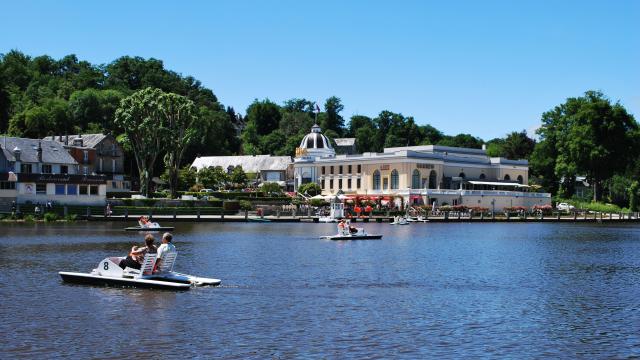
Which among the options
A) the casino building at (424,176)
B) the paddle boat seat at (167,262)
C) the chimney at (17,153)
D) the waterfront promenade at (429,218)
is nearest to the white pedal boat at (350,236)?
the paddle boat seat at (167,262)

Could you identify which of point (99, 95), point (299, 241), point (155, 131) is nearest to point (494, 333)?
point (299, 241)

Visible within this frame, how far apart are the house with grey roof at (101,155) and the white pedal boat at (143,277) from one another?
284 ft

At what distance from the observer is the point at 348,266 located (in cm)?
4203

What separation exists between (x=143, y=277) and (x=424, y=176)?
356ft

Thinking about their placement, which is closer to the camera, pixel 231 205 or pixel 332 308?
pixel 332 308

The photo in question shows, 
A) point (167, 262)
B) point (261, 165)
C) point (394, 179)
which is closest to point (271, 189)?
point (394, 179)

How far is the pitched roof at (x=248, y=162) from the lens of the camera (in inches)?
6417

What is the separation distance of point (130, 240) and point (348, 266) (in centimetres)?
2221

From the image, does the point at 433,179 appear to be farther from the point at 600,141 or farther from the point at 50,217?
the point at 50,217

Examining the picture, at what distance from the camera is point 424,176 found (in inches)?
5404

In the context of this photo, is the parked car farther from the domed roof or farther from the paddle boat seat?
the paddle boat seat

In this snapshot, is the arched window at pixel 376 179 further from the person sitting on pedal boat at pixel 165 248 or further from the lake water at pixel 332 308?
the person sitting on pedal boat at pixel 165 248

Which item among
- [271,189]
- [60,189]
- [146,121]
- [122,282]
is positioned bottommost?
[122,282]

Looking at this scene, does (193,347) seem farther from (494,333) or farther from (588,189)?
(588,189)
